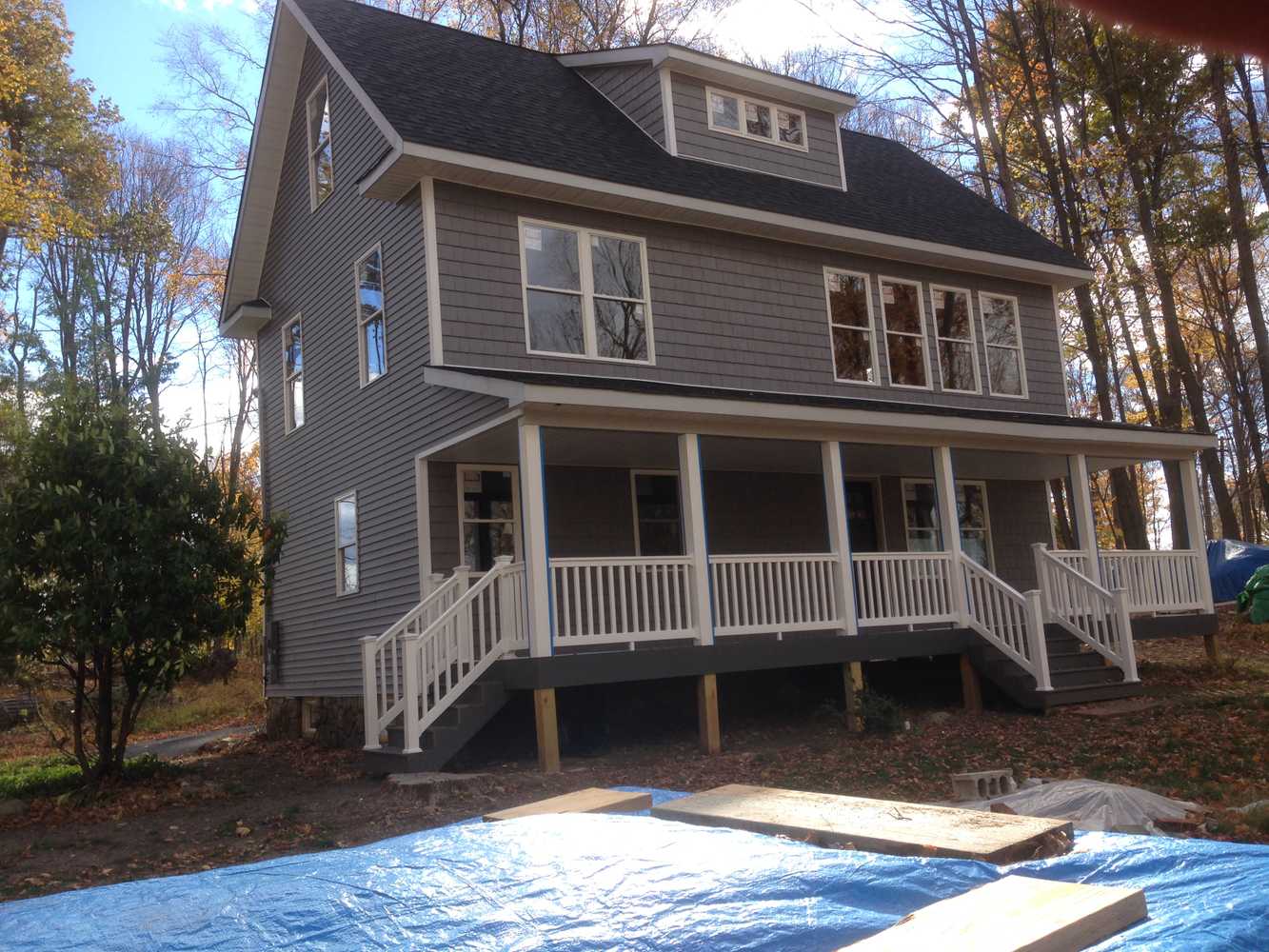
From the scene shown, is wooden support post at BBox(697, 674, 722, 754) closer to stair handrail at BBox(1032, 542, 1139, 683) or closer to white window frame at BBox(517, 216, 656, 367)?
white window frame at BBox(517, 216, 656, 367)

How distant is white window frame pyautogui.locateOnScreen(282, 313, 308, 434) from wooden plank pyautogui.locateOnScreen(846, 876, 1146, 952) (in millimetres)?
14601

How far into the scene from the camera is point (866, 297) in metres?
16.0

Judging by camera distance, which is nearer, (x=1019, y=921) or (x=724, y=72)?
(x=1019, y=921)

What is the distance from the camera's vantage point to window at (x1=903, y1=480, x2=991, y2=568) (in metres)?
17.0

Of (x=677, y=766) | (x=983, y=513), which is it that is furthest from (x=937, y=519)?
(x=677, y=766)

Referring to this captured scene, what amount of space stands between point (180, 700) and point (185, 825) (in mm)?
17321

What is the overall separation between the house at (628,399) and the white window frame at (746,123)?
54 mm

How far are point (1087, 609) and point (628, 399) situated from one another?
6.61 meters

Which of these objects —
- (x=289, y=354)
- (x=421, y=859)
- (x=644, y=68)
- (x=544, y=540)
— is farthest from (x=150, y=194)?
(x=421, y=859)

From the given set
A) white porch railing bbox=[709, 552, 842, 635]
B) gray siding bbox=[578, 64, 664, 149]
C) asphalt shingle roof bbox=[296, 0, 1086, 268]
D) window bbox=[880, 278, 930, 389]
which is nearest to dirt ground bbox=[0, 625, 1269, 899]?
white porch railing bbox=[709, 552, 842, 635]

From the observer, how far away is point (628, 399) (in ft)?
36.2

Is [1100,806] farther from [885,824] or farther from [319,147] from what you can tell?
[319,147]

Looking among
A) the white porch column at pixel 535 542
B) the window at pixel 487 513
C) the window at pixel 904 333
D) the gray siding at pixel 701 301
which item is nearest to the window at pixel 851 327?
the gray siding at pixel 701 301

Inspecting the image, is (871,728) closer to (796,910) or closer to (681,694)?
(681,694)
